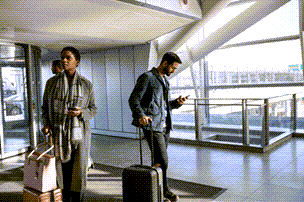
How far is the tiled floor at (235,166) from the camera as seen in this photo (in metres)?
3.40

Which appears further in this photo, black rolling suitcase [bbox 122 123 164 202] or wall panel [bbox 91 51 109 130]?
wall panel [bbox 91 51 109 130]

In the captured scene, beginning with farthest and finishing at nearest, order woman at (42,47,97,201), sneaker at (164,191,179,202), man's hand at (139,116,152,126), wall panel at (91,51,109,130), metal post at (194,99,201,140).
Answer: wall panel at (91,51,109,130), metal post at (194,99,201,140), sneaker at (164,191,179,202), man's hand at (139,116,152,126), woman at (42,47,97,201)

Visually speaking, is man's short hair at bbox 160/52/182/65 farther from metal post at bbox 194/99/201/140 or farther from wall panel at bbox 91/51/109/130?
wall panel at bbox 91/51/109/130

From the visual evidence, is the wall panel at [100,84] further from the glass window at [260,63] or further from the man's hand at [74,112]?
the man's hand at [74,112]

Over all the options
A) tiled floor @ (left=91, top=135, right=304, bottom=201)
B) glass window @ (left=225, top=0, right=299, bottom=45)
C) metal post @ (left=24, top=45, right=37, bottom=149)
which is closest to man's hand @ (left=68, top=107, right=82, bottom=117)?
tiled floor @ (left=91, top=135, right=304, bottom=201)

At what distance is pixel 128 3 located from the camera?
4059mm

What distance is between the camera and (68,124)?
2508 mm

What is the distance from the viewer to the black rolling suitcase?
235 centimetres

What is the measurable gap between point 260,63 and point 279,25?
4.13 feet

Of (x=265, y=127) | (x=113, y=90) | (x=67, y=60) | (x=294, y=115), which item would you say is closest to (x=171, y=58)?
(x=67, y=60)

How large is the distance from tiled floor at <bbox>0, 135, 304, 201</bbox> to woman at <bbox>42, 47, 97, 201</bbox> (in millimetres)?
1714

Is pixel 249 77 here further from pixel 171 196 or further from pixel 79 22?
pixel 171 196

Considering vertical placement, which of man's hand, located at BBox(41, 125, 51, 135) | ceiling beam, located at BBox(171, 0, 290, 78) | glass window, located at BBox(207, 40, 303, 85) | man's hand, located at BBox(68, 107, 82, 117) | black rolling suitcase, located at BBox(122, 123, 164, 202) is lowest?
black rolling suitcase, located at BBox(122, 123, 164, 202)

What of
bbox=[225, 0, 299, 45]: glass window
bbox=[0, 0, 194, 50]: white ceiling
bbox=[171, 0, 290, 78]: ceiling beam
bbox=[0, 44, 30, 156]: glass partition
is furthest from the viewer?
bbox=[225, 0, 299, 45]: glass window
